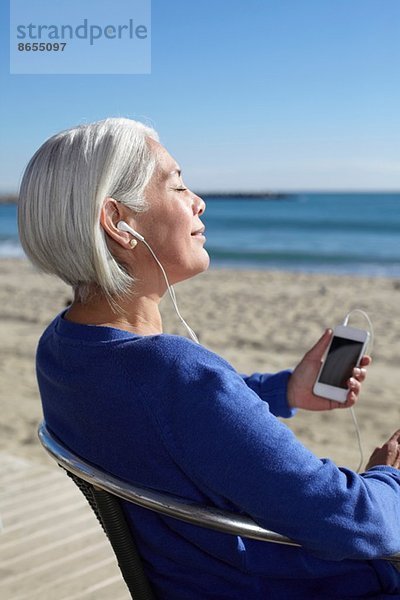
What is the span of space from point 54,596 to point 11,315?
7387mm

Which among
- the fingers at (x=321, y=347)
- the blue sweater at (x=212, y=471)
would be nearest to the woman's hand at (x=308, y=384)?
the fingers at (x=321, y=347)

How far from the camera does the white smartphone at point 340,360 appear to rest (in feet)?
6.57

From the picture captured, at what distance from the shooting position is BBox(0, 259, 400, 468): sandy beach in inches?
205

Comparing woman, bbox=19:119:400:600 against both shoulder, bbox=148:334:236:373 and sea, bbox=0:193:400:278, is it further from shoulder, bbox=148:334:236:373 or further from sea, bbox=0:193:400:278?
sea, bbox=0:193:400:278

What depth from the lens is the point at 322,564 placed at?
1.47 metres

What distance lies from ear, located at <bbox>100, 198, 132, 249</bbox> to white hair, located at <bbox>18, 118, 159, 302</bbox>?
0.01 meters

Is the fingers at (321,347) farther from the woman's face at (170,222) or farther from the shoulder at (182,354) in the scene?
the shoulder at (182,354)

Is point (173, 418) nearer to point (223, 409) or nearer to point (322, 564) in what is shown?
point (223, 409)

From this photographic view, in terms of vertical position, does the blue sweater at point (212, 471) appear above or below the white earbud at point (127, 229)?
→ below

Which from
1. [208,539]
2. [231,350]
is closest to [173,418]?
[208,539]

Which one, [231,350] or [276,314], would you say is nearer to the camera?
[231,350]

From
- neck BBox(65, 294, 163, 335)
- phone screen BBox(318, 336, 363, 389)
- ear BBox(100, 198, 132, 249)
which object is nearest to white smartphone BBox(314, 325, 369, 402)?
phone screen BBox(318, 336, 363, 389)

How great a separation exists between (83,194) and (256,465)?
0.54m

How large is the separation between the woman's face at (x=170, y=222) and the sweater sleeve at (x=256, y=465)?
0.25 meters
